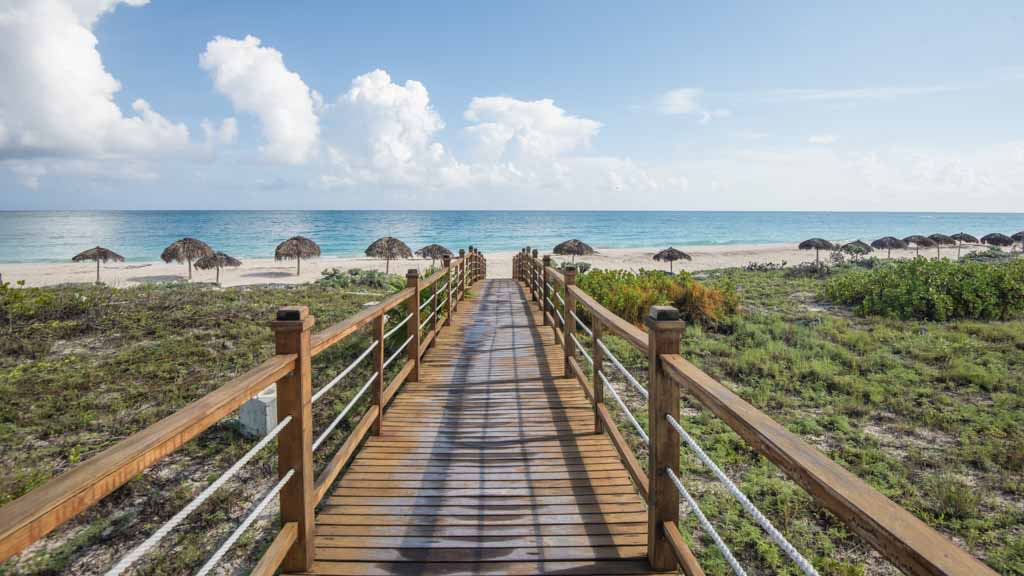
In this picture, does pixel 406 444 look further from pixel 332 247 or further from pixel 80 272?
pixel 332 247

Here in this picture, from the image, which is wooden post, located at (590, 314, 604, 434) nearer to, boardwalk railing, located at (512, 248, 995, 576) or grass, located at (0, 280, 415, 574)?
boardwalk railing, located at (512, 248, 995, 576)

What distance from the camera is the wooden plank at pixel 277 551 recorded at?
2.12 metres

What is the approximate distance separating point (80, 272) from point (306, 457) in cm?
3650

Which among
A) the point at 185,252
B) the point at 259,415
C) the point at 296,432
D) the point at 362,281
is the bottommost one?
the point at 259,415

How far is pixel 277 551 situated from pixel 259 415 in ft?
12.0

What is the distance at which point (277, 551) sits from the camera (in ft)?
7.40

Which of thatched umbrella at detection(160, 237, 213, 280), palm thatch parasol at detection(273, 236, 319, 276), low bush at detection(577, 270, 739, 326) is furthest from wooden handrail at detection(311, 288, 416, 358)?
thatched umbrella at detection(160, 237, 213, 280)

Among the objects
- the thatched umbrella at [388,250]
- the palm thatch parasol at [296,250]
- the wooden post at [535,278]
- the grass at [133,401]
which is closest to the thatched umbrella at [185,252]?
the palm thatch parasol at [296,250]

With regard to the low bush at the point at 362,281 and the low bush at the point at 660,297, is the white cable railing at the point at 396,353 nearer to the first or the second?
the low bush at the point at 660,297

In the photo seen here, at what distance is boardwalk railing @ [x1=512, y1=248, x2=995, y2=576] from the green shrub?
10173 mm

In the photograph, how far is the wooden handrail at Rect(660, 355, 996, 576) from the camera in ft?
3.21

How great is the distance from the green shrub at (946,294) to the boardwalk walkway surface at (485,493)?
9.25 m

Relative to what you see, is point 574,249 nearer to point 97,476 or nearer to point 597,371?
point 597,371

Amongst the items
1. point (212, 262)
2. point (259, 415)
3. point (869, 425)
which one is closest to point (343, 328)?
point (259, 415)
